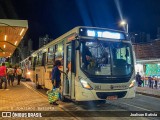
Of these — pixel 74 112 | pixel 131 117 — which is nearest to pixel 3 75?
pixel 74 112

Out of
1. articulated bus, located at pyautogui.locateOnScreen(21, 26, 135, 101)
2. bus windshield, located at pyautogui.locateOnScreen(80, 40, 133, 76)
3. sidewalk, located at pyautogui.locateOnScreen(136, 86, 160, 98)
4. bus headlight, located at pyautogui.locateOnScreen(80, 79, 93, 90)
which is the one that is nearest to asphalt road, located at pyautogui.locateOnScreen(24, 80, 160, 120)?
articulated bus, located at pyautogui.locateOnScreen(21, 26, 135, 101)

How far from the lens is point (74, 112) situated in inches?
411

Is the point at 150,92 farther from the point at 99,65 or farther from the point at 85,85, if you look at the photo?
the point at 85,85

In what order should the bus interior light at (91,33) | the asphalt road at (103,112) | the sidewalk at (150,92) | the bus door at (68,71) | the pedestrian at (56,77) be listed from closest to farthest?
the asphalt road at (103,112) < the bus interior light at (91,33) < the bus door at (68,71) < the pedestrian at (56,77) < the sidewalk at (150,92)

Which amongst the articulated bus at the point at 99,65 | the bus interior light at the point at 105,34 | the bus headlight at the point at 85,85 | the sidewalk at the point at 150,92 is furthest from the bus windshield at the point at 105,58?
the sidewalk at the point at 150,92

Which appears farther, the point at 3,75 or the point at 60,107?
the point at 3,75

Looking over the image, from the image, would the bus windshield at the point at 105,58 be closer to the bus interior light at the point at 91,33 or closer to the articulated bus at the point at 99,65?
the articulated bus at the point at 99,65

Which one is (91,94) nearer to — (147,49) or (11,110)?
(11,110)

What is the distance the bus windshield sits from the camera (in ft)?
35.1

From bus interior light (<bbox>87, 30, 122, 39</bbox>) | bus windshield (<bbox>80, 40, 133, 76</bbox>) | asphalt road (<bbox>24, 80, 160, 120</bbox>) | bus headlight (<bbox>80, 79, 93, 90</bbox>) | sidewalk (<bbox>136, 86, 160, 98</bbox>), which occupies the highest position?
bus interior light (<bbox>87, 30, 122, 39</bbox>)

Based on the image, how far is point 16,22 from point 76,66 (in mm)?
11128

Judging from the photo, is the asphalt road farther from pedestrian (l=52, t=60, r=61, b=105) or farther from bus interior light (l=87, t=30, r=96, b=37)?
bus interior light (l=87, t=30, r=96, b=37)

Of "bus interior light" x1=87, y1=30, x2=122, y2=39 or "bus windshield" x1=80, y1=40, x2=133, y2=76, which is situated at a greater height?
"bus interior light" x1=87, y1=30, x2=122, y2=39

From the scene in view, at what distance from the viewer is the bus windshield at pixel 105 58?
1069 cm
